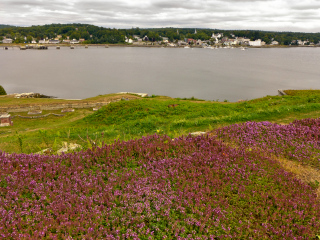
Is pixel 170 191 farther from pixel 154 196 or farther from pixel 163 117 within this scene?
pixel 163 117

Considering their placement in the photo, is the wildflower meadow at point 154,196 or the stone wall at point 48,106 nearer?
the wildflower meadow at point 154,196

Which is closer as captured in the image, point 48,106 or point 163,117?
point 163,117

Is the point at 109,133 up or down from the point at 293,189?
down

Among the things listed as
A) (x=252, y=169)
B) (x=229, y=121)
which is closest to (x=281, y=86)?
(x=229, y=121)

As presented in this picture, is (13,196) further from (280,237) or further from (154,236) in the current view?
(280,237)

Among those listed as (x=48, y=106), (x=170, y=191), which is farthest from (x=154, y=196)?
(x=48, y=106)

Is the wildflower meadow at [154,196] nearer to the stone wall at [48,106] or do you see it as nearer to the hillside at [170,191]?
the hillside at [170,191]

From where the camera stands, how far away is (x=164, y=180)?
21.1 feet

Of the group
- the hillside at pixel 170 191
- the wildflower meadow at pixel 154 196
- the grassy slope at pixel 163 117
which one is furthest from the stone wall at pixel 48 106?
the wildflower meadow at pixel 154 196

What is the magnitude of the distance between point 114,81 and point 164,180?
76690 millimetres

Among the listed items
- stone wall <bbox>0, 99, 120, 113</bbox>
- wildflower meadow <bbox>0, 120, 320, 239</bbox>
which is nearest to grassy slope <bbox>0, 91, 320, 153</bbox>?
wildflower meadow <bbox>0, 120, 320, 239</bbox>

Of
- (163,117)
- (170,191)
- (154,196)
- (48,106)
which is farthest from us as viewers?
(48,106)

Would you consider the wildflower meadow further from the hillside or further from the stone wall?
the stone wall

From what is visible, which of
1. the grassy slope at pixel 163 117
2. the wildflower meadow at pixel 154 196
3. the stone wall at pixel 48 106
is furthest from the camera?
the stone wall at pixel 48 106
